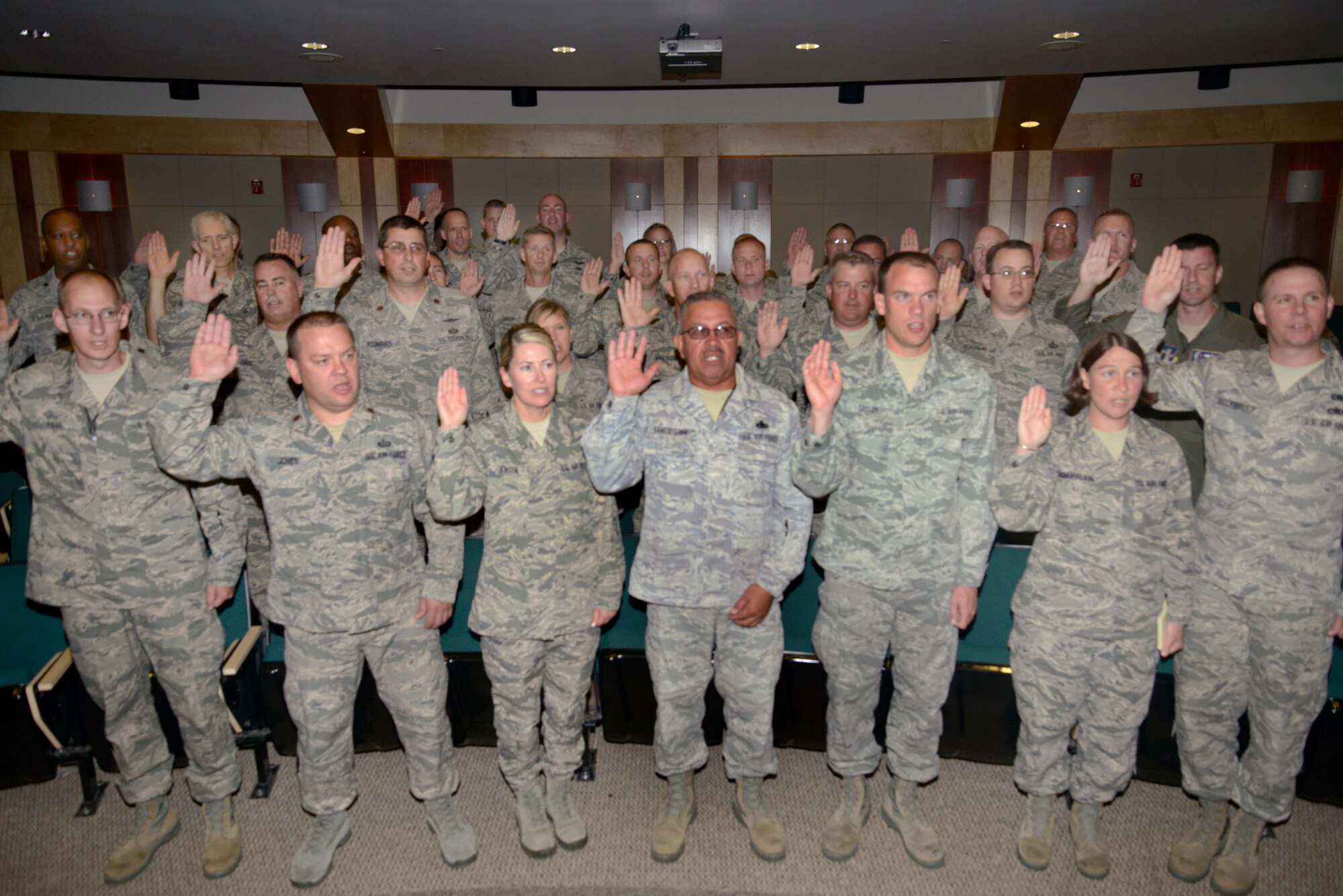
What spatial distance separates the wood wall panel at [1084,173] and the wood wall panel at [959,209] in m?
0.72

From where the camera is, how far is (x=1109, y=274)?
11.6 ft

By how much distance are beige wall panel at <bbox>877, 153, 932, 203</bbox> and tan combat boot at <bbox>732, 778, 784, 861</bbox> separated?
826cm

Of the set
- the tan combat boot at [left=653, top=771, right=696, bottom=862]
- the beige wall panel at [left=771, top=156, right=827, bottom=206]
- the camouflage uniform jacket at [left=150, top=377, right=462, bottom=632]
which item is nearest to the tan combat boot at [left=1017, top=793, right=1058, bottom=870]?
the tan combat boot at [left=653, top=771, right=696, bottom=862]

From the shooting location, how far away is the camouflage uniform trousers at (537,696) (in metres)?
2.71

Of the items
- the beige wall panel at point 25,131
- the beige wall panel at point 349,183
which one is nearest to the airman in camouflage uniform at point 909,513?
the beige wall panel at point 349,183

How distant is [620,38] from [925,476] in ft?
17.9

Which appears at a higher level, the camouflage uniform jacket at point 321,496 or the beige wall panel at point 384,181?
the beige wall panel at point 384,181

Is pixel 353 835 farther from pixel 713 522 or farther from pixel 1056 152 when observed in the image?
pixel 1056 152

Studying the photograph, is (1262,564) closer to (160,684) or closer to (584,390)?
(584,390)

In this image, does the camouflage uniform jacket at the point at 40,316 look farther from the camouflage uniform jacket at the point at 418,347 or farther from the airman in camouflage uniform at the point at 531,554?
the airman in camouflage uniform at the point at 531,554

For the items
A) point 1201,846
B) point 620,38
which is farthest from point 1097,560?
point 620,38

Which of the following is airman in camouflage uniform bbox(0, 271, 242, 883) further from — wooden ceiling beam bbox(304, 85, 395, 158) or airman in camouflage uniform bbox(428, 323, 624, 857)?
wooden ceiling beam bbox(304, 85, 395, 158)

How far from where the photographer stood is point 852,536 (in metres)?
2.68

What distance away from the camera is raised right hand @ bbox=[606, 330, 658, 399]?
243 cm
